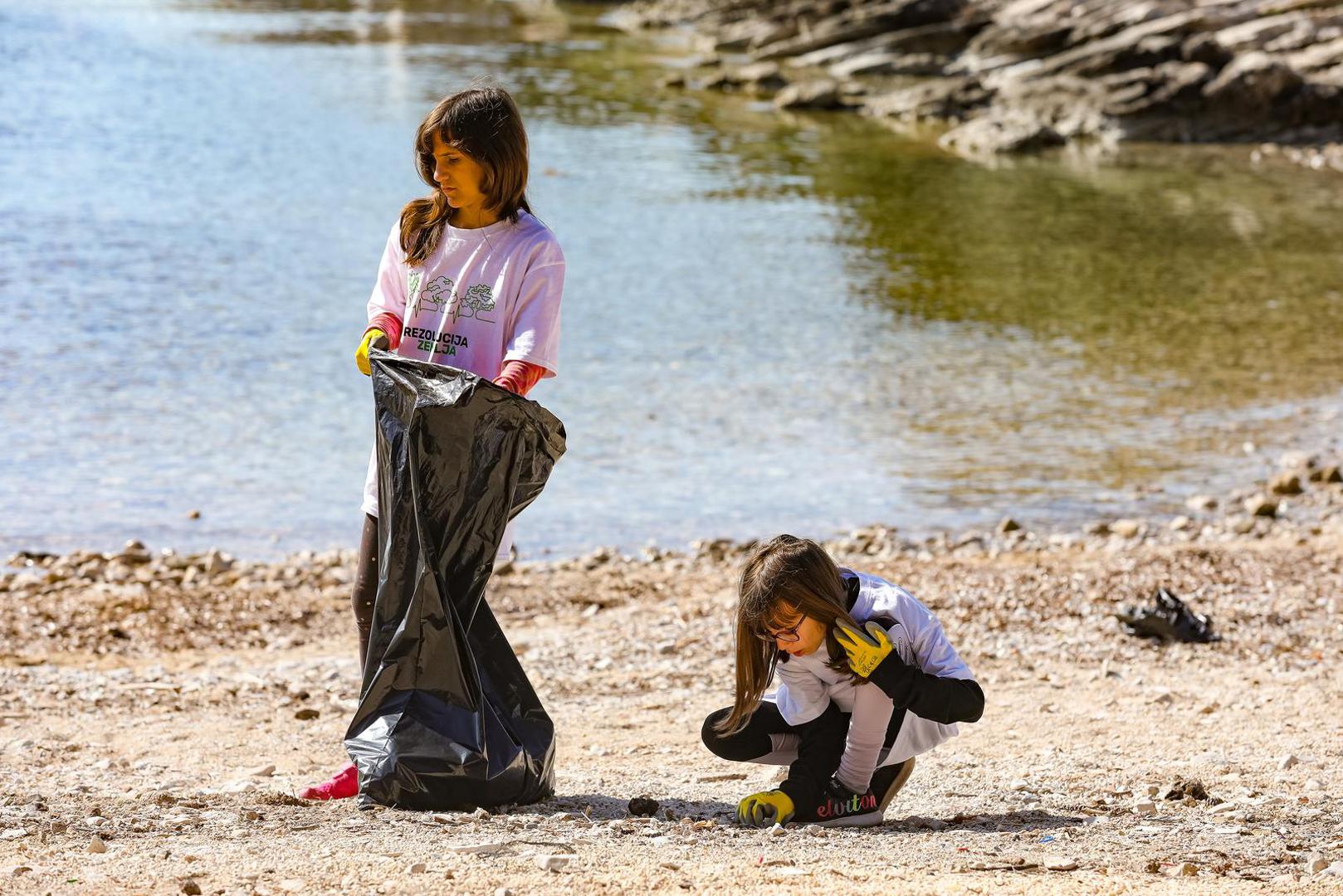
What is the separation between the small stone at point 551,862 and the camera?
3.76m

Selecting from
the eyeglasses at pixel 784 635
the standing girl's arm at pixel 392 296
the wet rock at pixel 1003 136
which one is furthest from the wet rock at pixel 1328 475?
the wet rock at pixel 1003 136

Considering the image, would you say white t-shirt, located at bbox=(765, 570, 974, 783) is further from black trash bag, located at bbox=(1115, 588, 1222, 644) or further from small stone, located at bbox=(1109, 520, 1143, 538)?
small stone, located at bbox=(1109, 520, 1143, 538)

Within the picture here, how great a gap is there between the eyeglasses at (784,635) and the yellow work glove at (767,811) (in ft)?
1.60

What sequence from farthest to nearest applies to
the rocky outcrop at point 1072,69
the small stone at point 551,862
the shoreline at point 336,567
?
the rocky outcrop at point 1072,69
the shoreline at point 336,567
the small stone at point 551,862

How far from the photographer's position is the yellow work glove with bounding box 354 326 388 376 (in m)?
4.45

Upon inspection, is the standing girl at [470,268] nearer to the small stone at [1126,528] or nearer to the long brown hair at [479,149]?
the long brown hair at [479,149]

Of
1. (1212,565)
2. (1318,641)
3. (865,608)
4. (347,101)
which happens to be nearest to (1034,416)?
(1212,565)

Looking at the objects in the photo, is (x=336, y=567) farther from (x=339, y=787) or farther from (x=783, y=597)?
(x=783, y=597)

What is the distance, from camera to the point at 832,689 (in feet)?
14.5

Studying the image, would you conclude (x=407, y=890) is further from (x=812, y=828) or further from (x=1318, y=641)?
(x=1318, y=641)

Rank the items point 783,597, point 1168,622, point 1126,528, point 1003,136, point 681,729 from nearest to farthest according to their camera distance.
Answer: point 783,597, point 681,729, point 1168,622, point 1126,528, point 1003,136

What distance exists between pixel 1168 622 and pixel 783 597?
344cm

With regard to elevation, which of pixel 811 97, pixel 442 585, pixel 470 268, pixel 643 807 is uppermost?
pixel 811 97

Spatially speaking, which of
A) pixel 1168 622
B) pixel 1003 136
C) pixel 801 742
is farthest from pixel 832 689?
pixel 1003 136
